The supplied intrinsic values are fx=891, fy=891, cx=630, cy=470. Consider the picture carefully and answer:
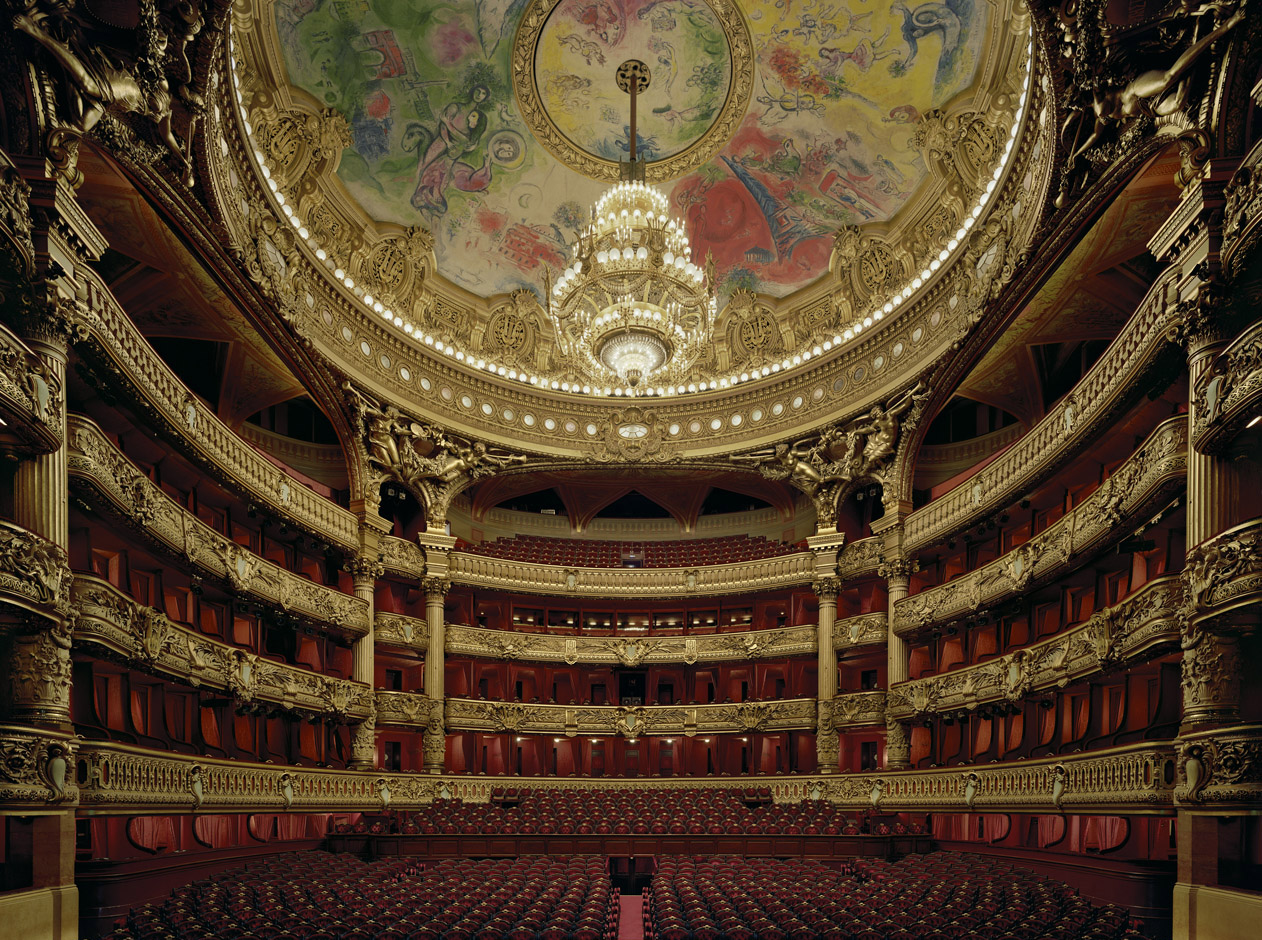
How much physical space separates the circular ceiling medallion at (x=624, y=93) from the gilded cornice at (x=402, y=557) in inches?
405

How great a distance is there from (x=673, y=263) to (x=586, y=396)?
9.94 meters

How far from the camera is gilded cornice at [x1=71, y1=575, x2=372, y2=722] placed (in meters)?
10.8

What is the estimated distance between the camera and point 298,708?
17.8 meters

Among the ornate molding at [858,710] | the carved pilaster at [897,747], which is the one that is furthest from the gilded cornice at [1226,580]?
the ornate molding at [858,710]

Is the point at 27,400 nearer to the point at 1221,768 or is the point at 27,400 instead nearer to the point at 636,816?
the point at 1221,768

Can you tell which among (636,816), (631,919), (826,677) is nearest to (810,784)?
(826,677)

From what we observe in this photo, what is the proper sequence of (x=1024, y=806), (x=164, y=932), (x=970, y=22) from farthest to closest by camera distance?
(x=970, y=22) < (x=1024, y=806) < (x=164, y=932)

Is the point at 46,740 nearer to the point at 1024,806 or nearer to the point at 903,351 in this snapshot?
the point at 1024,806

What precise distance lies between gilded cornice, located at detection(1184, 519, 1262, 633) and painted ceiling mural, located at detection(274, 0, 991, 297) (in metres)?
12.0

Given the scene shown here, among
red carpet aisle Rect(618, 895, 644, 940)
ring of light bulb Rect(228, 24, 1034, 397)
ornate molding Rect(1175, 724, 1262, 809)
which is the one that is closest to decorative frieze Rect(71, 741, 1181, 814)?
ornate molding Rect(1175, 724, 1262, 809)

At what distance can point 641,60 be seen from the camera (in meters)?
19.9

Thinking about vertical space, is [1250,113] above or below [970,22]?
below

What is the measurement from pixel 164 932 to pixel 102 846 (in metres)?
5.43

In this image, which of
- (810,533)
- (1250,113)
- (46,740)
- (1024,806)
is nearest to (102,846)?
(46,740)
